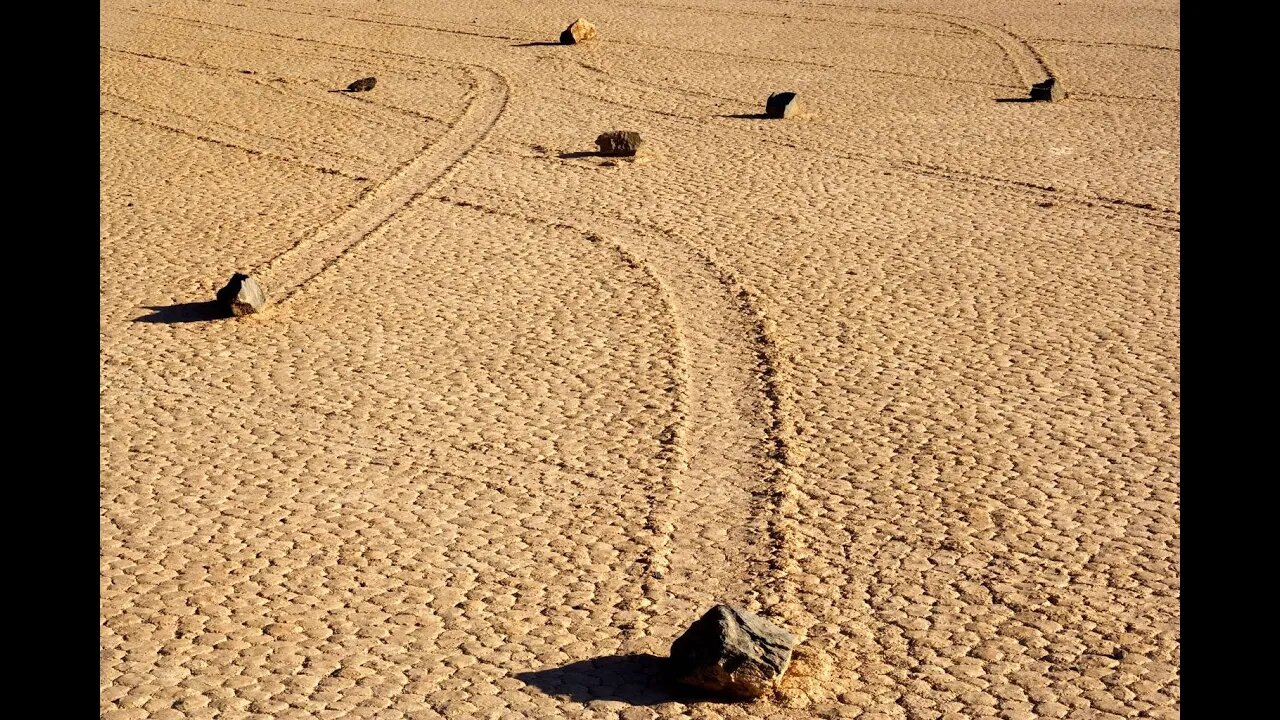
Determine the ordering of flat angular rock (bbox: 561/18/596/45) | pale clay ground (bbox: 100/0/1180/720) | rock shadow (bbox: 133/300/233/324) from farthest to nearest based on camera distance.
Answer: flat angular rock (bbox: 561/18/596/45), rock shadow (bbox: 133/300/233/324), pale clay ground (bbox: 100/0/1180/720)

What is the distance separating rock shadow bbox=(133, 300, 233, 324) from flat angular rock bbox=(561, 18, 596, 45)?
11.4 meters

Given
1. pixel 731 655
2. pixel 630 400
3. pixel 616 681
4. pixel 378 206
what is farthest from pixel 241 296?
pixel 731 655

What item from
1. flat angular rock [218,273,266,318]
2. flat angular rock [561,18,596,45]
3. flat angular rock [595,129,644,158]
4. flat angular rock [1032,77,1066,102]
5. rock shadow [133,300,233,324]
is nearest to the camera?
flat angular rock [218,273,266,318]

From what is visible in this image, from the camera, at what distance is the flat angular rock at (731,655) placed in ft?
18.3

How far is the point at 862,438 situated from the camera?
8.36m

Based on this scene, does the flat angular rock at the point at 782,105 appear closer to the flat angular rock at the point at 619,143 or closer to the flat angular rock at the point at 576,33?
the flat angular rock at the point at 619,143

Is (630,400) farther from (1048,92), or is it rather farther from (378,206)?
(1048,92)

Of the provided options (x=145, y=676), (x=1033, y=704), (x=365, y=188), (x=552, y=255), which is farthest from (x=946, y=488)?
(x=365, y=188)

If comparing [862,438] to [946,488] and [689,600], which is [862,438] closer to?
[946,488]

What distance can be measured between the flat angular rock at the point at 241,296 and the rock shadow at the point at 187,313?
74 millimetres

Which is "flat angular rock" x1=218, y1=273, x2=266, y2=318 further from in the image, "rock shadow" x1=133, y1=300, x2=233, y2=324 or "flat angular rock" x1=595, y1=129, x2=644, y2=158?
"flat angular rock" x1=595, y1=129, x2=644, y2=158

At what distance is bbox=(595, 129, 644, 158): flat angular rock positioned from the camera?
14695mm

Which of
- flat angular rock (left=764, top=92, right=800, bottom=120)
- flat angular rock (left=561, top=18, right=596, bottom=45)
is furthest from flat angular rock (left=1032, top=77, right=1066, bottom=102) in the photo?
flat angular rock (left=561, top=18, right=596, bottom=45)

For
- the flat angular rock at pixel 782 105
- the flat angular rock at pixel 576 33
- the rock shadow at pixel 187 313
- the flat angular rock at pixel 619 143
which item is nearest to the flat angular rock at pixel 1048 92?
the flat angular rock at pixel 782 105
